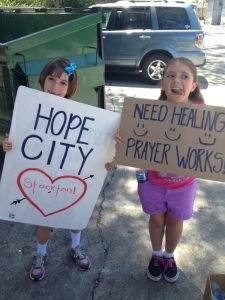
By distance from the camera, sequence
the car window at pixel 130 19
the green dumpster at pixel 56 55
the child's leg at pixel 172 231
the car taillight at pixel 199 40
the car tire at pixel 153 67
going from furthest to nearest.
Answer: the car tire at pixel 153 67 → the car window at pixel 130 19 → the car taillight at pixel 199 40 → the green dumpster at pixel 56 55 → the child's leg at pixel 172 231

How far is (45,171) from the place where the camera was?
2266mm

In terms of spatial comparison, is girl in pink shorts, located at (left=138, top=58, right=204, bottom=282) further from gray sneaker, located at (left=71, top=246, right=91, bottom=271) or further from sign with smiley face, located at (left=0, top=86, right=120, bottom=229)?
gray sneaker, located at (left=71, top=246, right=91, bottom=271)

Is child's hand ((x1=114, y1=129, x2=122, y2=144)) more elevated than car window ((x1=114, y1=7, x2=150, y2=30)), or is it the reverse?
car window ((x1=114, y1=7, x2=150, y2=30))

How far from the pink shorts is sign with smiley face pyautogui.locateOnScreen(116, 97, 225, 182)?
0.58 feet

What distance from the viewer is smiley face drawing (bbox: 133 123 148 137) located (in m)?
2.15

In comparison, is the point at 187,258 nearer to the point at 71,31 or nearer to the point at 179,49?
the point at 71,31

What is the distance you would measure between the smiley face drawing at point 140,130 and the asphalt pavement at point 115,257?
1077mm

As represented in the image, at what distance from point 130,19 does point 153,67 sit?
1.15m

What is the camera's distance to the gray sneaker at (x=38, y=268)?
256 cm

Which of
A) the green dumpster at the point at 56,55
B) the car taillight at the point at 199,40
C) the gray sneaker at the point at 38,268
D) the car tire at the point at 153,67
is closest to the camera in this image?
the gray sneaker at the point at 38,268

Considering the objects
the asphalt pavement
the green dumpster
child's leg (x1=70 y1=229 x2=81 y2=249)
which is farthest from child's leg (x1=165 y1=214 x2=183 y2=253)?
the green dumpster

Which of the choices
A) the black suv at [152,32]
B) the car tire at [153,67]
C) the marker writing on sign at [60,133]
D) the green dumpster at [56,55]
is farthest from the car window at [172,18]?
the marker writing on sign at [60,133]

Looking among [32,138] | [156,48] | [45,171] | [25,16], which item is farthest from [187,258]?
[156,48]

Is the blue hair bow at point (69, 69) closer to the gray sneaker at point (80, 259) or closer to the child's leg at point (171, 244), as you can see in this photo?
the child's leg at point (171, 244)
